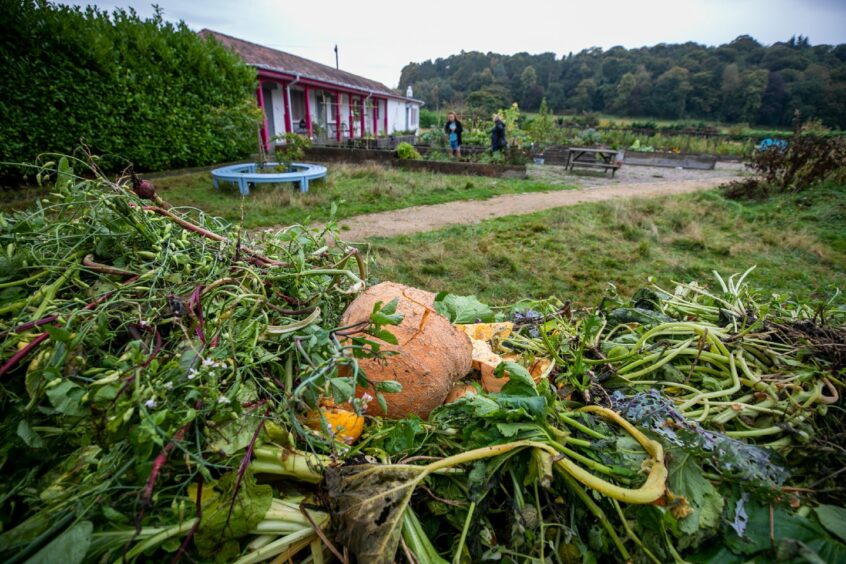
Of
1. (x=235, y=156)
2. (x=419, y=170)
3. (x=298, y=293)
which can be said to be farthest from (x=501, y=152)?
(x=298, y=293)

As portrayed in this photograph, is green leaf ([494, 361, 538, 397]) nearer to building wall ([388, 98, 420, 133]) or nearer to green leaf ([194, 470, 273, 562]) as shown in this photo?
green leaf ([194, 470, 273, 562])

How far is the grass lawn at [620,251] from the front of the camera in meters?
4.64

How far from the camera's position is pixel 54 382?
37.4 inches

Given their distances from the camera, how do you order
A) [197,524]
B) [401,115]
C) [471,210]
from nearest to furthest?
1. [197,524]
2. [471,210]
3. [401,115]

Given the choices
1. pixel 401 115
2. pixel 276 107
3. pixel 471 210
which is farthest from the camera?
pixel 401 115

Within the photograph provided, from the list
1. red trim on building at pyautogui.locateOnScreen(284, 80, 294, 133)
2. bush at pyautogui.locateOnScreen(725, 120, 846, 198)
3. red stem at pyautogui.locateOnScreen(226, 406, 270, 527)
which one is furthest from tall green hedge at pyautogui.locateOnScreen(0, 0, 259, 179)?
bush at pyautogui.locateOnScreen(725, 120, 846, 198)

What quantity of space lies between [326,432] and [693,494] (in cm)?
111

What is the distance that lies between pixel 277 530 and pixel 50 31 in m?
11.3

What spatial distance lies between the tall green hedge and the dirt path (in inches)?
152

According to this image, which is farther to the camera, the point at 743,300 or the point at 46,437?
the point at 743,300

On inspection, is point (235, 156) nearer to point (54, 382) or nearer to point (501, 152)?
point (501, 152)

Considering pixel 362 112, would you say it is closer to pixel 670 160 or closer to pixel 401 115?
pixel 401 115

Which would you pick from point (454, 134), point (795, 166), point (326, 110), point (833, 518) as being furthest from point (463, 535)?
point (326, 110)

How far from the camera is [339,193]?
895cm
